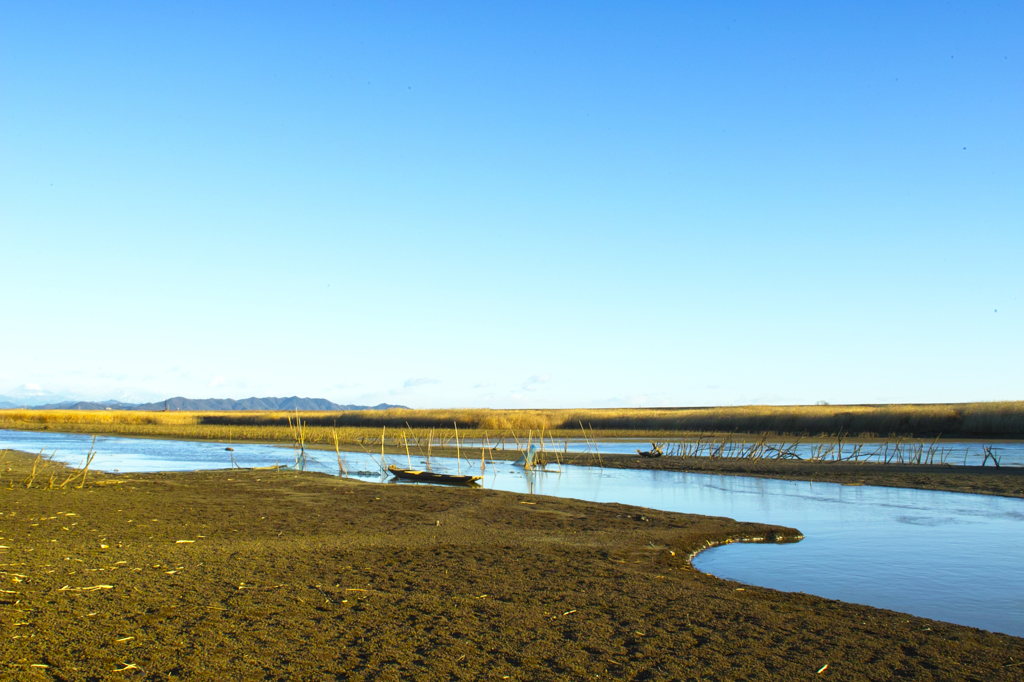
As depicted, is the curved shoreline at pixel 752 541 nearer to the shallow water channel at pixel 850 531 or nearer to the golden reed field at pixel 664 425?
the shallow water channel at pixel 850 531

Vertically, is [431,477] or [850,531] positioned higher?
[431,477]

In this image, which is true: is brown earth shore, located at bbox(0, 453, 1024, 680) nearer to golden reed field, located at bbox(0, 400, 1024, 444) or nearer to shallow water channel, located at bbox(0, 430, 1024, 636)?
shallow water channel, located at bbox(0, 430, 1024, 636)

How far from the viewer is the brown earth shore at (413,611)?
6.06 metres

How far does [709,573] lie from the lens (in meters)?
10.4

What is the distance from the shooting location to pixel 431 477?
73.3 feet

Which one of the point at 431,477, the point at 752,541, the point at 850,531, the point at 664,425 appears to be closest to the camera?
the point at 752,541

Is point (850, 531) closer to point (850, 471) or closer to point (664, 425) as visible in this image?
point (850, 471)

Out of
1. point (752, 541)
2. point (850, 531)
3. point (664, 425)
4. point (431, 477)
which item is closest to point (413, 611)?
point (752, 541)

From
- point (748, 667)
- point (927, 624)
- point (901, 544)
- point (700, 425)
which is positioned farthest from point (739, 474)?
point (700, 425)

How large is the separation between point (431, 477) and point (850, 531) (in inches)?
464

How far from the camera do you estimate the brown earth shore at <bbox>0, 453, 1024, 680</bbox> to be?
239 inches

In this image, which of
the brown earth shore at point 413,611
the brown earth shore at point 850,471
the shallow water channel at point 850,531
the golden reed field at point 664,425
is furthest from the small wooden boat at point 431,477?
the golden reed field at point 664,425

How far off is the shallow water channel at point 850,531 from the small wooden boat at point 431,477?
1.62 metres

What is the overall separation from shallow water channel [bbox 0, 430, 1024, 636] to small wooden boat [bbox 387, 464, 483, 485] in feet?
5.33
